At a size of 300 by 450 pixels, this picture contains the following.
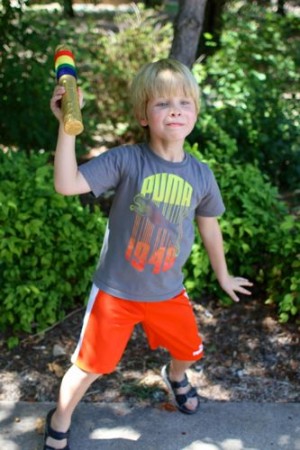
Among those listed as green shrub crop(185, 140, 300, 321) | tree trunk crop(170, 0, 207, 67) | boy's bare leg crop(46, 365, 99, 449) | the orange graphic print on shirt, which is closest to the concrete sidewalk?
boy's bare leg crop(46, 365, 99, 449)

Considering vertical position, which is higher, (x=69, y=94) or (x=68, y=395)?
(x=69, y=94)

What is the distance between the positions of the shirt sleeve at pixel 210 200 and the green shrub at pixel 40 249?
39.1 inches

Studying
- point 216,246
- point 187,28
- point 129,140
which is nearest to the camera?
point 216,246

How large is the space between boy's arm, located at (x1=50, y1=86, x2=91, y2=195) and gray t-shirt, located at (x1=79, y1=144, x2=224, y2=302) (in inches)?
5.2

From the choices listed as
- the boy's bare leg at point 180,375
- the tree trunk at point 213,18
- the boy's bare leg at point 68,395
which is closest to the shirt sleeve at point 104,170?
the boy's bare leg at point 68,395

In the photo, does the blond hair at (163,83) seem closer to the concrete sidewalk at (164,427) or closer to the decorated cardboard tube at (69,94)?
the decorated cardboard tube at (69,94)

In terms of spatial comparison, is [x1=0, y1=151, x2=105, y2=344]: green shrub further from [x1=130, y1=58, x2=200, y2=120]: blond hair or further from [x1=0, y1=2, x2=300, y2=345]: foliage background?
[x1=130, y1=58, x2=200, y2=120]: blond hair

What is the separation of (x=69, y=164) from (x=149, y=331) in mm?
914

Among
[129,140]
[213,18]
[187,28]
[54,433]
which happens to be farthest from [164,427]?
[213,18]

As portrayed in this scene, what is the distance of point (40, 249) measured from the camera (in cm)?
332

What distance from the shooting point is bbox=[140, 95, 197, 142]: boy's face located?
2285 millimetres

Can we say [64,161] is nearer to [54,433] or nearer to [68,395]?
[68,395]

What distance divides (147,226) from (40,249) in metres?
1.09

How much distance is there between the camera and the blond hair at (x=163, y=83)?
2297 mm
